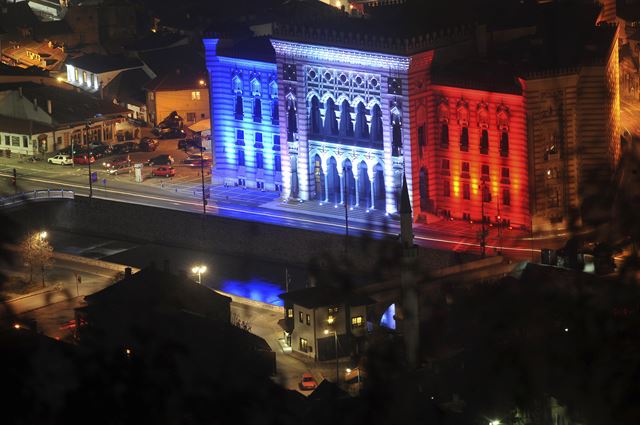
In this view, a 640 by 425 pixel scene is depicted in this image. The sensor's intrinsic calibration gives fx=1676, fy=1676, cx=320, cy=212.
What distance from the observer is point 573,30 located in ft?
206

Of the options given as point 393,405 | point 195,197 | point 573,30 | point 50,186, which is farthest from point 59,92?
point 393,405

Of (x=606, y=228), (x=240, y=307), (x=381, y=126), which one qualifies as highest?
(x=606, y=228)

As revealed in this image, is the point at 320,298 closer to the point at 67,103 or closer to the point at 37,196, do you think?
the point at 37,196

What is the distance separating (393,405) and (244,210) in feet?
156

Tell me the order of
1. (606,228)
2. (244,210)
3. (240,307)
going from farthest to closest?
(244,210), (240,307), (606,228)

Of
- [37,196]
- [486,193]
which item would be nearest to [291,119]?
[486,193]

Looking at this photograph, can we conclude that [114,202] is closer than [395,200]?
No

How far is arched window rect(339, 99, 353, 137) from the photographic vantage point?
65188mm

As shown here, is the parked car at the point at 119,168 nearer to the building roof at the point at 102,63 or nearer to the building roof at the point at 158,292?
the building roof at the point at 102,63

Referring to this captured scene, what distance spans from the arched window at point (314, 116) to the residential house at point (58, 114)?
16.1 metres

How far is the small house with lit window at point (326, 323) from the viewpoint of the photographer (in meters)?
51.8

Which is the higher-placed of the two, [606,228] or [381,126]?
[606,228]

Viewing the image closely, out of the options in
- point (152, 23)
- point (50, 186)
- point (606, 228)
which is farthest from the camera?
point (152, 23)

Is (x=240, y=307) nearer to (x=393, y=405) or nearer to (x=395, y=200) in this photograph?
(x=395, y=200)
